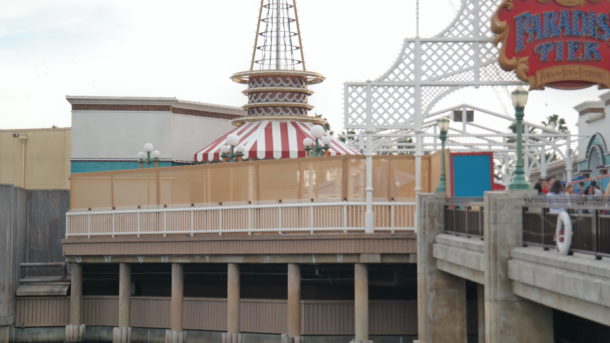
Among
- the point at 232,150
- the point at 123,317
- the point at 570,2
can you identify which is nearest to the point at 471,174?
the point at 570,2

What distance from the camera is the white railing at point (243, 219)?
26.6m

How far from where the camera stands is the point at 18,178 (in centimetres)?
4278

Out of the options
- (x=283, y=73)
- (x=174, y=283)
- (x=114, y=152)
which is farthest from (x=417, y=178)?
(x=114, y=152)

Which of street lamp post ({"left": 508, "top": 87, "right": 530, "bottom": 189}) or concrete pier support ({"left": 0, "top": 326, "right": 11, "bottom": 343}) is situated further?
concrete pier support ({"left": 0, "top": 326, "right": 11, "bottom": 343})

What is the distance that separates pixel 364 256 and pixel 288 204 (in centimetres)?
A: 245

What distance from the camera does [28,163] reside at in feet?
140

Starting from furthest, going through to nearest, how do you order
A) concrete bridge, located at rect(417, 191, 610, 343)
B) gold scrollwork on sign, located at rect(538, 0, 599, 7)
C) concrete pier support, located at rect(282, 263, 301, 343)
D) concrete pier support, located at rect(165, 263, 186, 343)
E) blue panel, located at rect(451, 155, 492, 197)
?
1. concrete pier support, located at rect(165, 263, 186, 343)
2. gold scrollwork on sign, located at rect(538, 0, 599, 7)
3. concrete pier support, located at rect(282, 263, 301, 343)
4. blue panel, located at rect(451, 155, 492, 197)
5. concrete bridge, located at rect(417, 191, 610, 343)

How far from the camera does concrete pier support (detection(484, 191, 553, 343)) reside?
17.7 m

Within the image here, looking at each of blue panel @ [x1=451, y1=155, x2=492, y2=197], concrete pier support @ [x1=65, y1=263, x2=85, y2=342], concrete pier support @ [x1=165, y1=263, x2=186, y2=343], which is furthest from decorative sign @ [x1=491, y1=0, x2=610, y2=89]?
concrete pier support @ [x1=65, y1=263, x2=85, y2=342]

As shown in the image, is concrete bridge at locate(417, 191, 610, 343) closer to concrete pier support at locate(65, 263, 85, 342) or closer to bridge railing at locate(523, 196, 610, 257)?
bridge railing at locate(523, 196, 610, 257)

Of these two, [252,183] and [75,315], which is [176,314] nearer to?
[75,315]

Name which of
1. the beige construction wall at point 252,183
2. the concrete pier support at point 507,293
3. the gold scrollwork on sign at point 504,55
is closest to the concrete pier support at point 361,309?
the beige construction wall at point 252,183

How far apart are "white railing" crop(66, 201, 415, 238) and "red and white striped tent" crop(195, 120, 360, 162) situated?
8.21 meters

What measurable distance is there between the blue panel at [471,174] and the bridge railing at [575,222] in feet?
30.3
